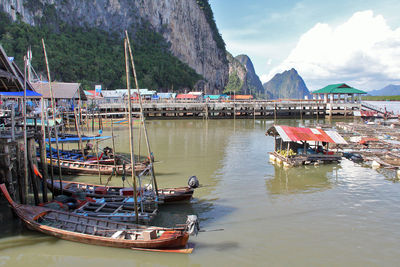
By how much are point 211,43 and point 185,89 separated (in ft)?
131

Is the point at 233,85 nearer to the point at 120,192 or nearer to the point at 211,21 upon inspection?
the point at 211,21

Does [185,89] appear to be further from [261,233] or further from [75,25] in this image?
[261,233]

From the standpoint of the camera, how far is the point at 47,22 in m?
74.0

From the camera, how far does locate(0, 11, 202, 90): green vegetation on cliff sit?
60.7 m

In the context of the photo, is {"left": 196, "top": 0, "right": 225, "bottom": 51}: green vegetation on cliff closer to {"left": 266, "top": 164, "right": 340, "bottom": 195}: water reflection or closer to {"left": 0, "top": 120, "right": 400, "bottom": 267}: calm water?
{"left": 266, "top": 164, "right": 340, "bottom": 195}: water reflection

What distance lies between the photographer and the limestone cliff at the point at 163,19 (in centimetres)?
7350

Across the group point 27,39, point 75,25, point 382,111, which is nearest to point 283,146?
point 382,111

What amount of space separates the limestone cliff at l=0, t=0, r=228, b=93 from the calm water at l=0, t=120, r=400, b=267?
6872 centimetres

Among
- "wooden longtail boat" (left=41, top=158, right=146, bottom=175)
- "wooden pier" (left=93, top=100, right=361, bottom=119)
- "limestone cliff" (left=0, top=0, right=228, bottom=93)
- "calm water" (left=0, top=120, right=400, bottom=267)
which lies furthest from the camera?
"limestone cliff" (left=0, top=0, right=228, bottom=93)

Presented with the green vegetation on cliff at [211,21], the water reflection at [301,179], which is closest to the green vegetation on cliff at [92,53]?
the green vegetation on cliff at [211,21]

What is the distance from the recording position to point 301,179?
1688cm

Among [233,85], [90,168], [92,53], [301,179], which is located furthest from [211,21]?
[90,168]

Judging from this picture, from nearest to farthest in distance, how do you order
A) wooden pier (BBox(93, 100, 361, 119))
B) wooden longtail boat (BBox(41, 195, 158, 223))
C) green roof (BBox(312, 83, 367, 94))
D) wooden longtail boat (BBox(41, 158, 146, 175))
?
wooden longtail boat (BBox(41, 195, 158, 223)), wooden longtail boat (BBox(41, 158, 146, 175)), wooden pier (BBox(93, 100, 361, 119)), green roof (BBox(312, 83, 367, 94))

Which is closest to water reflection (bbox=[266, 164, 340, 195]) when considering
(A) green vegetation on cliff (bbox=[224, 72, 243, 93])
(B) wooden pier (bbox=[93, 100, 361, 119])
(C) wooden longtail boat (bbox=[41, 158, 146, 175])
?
(C) wooden longtail boat (bbox=[41, 158, 146, 175])
